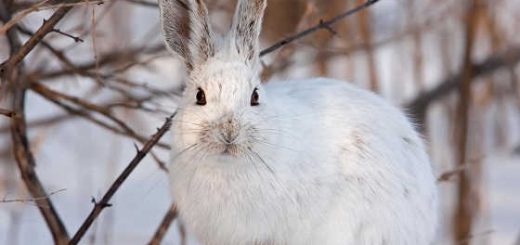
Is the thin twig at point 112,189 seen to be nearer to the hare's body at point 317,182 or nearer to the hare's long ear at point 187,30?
the hare's body at point 317,182

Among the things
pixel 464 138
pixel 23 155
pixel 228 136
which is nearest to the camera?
pixel 228 136

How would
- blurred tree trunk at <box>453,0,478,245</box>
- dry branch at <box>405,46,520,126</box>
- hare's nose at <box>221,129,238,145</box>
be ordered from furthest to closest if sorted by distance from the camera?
dry branch at <box>405,46,520,126</box>
blurred tree trunk at <box>453,0,478,245</box>
hare's nose at <box>221,129,238,145</box>

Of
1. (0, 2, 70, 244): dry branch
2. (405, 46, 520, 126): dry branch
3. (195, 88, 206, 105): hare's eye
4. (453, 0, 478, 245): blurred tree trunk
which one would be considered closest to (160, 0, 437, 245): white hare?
(195, 88, 206, 105): hare's eye

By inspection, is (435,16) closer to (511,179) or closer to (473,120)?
(473,120)

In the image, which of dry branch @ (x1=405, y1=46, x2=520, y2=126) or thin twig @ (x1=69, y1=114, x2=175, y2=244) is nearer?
thin twig @ (x1=69, y1=114, x2=175, y2=244)

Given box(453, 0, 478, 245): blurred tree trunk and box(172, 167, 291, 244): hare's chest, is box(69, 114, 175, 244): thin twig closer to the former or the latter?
box(172, 167, 291, 244): hare's chest

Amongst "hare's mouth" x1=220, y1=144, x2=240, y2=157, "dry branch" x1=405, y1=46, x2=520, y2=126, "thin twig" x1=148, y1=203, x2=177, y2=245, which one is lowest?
"thin twig" x1=148, y1=203, x2=177, y2=245

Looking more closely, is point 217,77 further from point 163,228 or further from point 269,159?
point 163,228

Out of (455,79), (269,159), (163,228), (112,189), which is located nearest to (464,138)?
(455,79)
